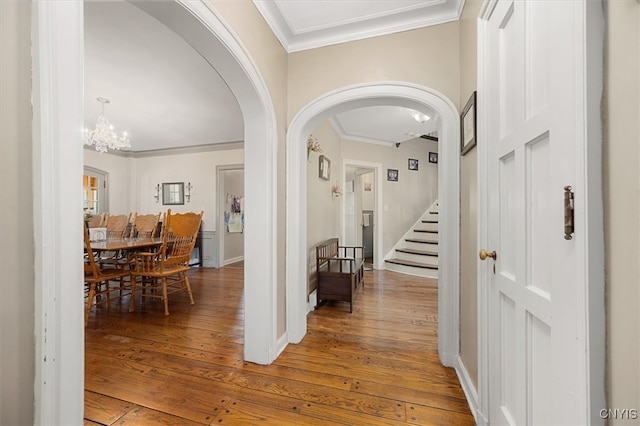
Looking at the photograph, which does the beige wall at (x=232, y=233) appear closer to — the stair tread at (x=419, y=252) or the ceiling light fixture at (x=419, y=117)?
the stair tread at (x=419, y=252)

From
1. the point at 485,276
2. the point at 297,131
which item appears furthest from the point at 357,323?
the point at 297,131

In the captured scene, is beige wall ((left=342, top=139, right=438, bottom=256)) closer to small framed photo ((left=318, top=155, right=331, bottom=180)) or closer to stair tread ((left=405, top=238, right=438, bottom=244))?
stair tread ((left=405, top=238, right=438, bottom=244))

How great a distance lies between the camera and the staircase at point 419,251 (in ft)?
15.3

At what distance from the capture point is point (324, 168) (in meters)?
3.63

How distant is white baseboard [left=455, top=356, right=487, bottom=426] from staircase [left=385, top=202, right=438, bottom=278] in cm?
279

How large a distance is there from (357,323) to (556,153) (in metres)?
2.30

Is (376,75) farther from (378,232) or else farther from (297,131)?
(378,232)

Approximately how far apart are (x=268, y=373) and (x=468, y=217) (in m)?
1.68

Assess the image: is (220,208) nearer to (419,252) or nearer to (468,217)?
(419,252)

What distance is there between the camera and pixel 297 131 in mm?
2213

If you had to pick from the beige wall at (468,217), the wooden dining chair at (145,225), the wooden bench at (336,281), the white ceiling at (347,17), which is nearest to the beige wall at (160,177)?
the wooden dining chair at (145,225)

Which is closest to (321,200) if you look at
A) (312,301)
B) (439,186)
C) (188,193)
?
(312,301)

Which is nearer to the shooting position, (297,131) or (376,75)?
(376,75)

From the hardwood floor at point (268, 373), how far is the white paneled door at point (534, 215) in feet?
1.88
